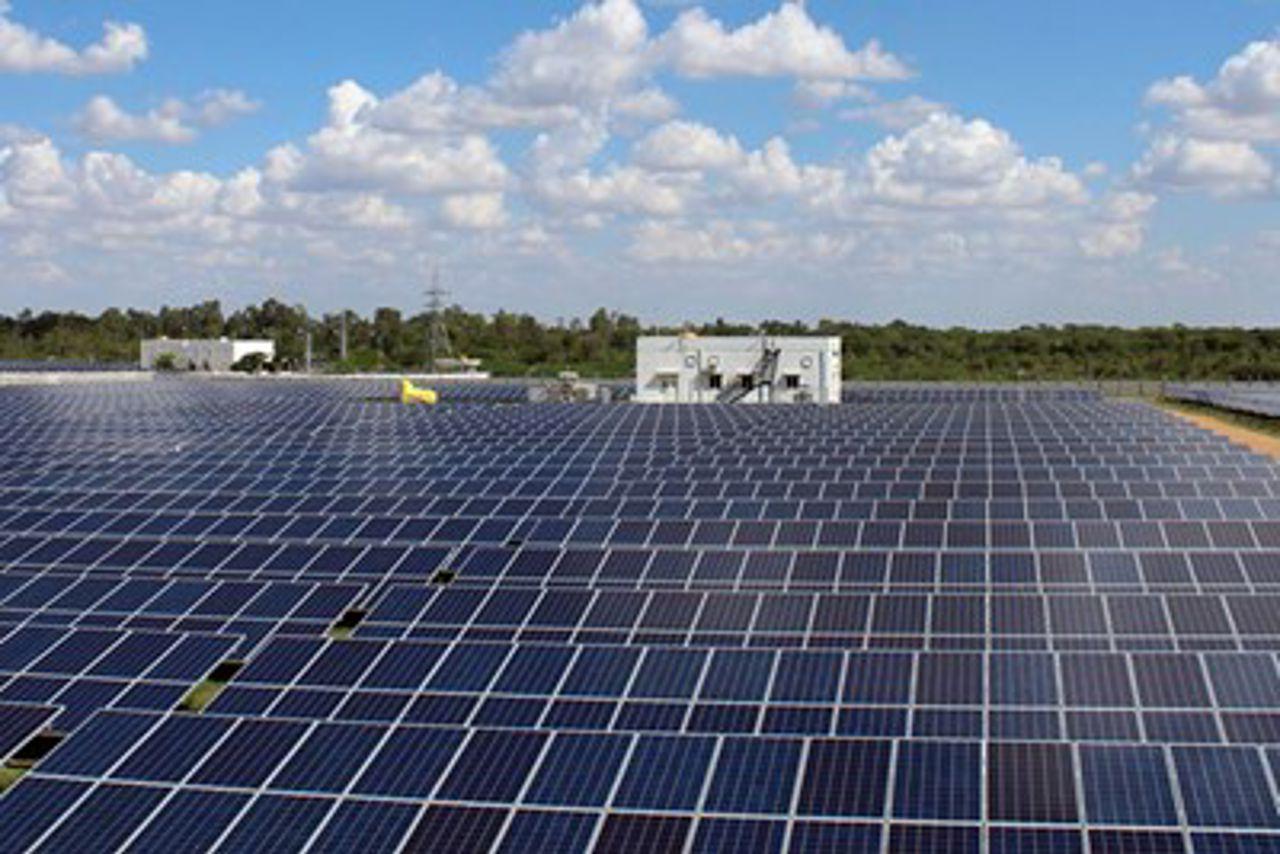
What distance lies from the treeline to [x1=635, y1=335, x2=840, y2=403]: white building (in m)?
38.5

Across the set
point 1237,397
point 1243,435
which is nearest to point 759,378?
point 1243,435

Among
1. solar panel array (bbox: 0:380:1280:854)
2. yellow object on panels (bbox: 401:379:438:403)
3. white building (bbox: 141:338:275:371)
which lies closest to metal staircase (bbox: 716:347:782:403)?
yellow object on panels (bbox: 401:379:438:403)

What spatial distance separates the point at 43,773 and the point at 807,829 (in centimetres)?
813

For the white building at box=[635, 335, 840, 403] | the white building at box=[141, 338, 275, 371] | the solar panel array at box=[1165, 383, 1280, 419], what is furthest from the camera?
the white building at box=[141, 338, 275, 371]

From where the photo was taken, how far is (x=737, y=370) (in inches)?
3501

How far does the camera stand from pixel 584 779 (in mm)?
15492

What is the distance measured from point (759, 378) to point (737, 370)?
1600 mm

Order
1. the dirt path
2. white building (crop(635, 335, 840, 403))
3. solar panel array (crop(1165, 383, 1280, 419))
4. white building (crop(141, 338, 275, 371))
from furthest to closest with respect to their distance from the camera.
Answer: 1. white building (crop(141, 338, 275, 371))
2. white building (crop(635, 335, 840, 403))
3. solar panel array (crop(1165, 383, 1280, 419))
4. the dirt path

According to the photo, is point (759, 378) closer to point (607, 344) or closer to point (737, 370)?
point (737, 370)

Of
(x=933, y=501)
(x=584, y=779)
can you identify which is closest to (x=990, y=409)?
(x=933, y=501)

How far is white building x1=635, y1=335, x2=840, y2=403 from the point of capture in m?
87.8

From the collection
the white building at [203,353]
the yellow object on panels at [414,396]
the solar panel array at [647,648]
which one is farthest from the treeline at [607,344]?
the solar panel array at [647,648]

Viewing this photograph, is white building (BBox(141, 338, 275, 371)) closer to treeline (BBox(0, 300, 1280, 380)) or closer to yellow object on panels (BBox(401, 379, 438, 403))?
treeline (BBox(0, 300, 1280, 380))

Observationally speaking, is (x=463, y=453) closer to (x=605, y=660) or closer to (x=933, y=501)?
(x=933, y=501)
